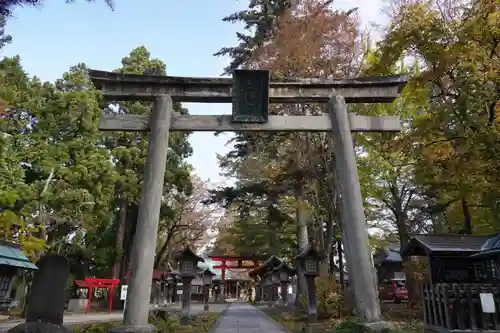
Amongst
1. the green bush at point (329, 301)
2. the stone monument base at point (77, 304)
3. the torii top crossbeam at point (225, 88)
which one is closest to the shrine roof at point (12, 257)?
the torii top crossbeam at point (225, 88)

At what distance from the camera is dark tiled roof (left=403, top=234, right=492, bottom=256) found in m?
12.2

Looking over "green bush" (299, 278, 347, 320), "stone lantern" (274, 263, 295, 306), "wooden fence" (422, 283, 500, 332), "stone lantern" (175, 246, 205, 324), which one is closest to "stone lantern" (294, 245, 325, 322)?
"green bush" (299, 278, 347, 320)

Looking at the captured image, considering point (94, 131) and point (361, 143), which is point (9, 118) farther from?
point (361, 143)

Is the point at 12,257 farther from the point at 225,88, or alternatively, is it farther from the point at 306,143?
the point at 306,143

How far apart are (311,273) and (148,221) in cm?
941

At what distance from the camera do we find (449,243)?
1264 cm

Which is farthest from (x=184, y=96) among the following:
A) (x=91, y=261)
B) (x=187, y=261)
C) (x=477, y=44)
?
(x=91, y=261)

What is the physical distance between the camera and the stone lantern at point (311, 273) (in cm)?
1448

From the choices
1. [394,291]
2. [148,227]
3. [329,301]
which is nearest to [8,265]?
[148,227]

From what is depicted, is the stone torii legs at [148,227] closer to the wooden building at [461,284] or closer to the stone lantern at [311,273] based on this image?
the wooden building at [461,284]

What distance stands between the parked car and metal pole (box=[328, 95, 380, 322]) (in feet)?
69.3

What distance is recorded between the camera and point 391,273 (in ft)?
112

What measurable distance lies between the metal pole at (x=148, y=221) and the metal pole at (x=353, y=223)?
3982 millimetres

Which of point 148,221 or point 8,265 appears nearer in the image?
point 148,221
